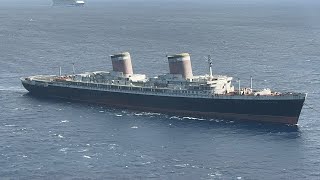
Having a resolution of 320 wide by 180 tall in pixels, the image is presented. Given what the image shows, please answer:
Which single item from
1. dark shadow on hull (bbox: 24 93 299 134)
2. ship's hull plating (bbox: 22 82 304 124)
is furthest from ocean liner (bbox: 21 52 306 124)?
dark shadow on hull (bbox: 24 93 299 134)

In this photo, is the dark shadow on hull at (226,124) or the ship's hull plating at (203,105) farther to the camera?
the ship's hull plating at (203,105)

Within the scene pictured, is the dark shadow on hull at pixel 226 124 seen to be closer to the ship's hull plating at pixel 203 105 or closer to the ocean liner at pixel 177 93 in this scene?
the ship's hull plating at pixel 203 105

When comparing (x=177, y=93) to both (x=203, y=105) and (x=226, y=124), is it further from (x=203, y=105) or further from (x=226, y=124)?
(x=226, y=124)

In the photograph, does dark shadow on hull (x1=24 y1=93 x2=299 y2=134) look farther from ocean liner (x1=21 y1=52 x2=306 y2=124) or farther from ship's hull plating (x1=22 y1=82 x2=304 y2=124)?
ocean liner (x1=21 y1=52 x2=306 y2=124)

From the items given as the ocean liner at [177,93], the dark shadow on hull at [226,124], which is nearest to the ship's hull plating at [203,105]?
the ocean liner at [177,93]

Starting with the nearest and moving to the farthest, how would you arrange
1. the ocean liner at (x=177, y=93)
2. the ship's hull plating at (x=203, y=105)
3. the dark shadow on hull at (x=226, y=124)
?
the dark shadow on hull at (x=226, y=124), the ship's hull plating at (x=203, y=105), the ocean liner at (x=177, y=93)

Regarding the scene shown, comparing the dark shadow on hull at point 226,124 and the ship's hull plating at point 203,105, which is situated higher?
the ship's hull plating at point 203,105

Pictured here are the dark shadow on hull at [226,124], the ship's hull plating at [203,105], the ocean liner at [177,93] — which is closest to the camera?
the dark shadow on hull at [226,124]
